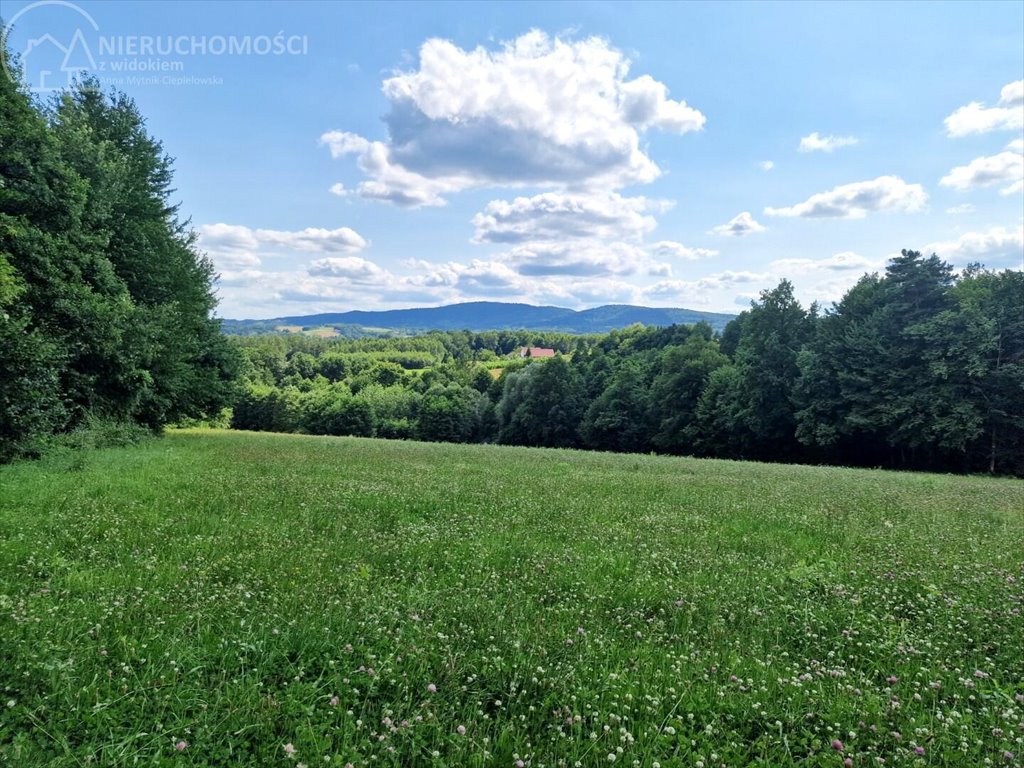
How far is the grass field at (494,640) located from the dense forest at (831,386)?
34613 millimetres

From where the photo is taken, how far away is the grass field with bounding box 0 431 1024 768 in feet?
11.7

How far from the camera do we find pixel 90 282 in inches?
878

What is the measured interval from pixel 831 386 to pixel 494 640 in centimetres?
4896

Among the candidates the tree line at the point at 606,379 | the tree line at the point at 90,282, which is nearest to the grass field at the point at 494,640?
the tree line at the point at 90,282

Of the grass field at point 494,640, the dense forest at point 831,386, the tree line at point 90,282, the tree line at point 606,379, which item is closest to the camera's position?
the grass field at point 494,640

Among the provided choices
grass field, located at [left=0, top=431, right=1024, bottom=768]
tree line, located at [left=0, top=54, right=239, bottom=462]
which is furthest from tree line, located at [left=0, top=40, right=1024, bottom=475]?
grass field, located at [left=0, top=431, right=1024, bottom=768]

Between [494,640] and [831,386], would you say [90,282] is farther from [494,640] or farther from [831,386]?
[831,386]

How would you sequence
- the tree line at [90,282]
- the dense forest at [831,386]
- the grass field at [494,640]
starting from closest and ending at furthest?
the grass field at [494,640] → the tree line at [90,282] → the dense forest at [831,386]

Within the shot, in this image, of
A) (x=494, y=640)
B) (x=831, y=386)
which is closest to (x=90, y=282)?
(x=494, y=640)

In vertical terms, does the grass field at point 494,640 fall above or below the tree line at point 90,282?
below

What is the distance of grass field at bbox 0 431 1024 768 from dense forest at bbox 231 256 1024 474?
34613 mm

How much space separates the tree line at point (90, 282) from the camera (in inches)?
680

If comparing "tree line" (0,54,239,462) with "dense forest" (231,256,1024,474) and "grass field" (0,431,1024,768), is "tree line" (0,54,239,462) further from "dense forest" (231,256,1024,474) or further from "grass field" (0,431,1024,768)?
"grass field" (0,431,1024,768)

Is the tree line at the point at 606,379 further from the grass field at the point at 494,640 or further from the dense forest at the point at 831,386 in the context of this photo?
the grass field at the point at 494,640
